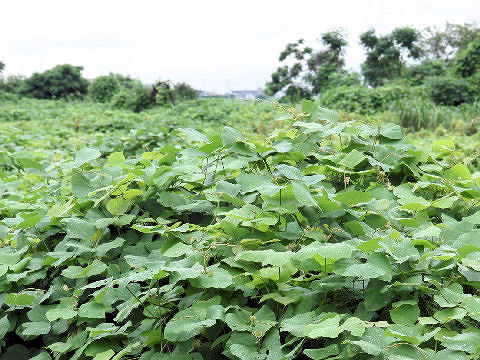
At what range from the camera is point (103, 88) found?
673 inches

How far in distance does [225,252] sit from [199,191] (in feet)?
1.28

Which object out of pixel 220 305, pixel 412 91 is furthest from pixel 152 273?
pixel 412 91

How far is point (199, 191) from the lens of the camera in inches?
60.1

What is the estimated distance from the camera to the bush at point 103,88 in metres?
16.9

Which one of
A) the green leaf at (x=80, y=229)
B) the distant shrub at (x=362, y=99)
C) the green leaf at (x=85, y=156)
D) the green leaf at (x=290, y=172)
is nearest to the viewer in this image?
the green leaf at (x=290, y=172)

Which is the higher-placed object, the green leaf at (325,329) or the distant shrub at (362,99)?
the green leaf at (325,329)

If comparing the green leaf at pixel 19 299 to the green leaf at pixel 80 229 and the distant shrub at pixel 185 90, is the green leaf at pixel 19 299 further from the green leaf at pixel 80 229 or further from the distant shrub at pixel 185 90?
the distant shrub at pixel 185 90

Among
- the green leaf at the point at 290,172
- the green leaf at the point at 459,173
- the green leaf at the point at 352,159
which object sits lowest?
the green leaf at the point at 459,173

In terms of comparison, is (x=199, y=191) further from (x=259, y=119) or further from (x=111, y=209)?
(x=259, y=119)

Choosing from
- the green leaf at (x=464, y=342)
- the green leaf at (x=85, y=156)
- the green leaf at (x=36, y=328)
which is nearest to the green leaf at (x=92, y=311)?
the green leaf at (x=36, y=328)

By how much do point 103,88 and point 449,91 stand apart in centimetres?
1093

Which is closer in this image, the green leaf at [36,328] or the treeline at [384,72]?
the green leaf at [36,328]

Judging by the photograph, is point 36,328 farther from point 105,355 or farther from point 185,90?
point 185,90

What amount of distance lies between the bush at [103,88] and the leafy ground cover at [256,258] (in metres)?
15.8
